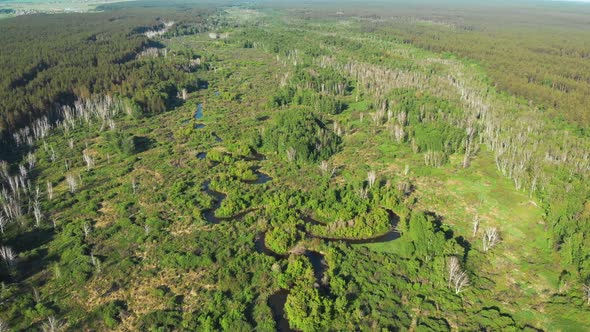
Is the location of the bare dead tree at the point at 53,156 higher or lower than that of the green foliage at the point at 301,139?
lower

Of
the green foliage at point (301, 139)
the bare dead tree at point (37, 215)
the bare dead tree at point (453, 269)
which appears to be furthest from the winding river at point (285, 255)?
the bare dead tree at point (37, 215)

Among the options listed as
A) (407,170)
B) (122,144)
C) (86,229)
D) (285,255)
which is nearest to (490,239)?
(407,170)

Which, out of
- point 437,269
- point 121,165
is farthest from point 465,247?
point 121,165

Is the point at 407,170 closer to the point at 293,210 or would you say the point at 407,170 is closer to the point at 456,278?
the point at 293,210

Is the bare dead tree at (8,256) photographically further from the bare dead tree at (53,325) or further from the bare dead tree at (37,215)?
the bare dead tree at (53,325)

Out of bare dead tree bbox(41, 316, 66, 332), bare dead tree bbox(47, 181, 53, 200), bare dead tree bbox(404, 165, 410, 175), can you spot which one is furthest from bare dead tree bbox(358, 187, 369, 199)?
bare dead tree bbox(47, 181, 53, 200)
